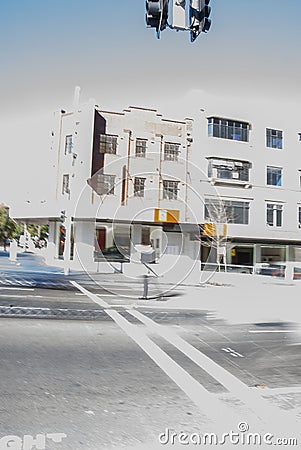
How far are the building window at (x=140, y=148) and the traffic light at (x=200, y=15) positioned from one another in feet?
68.6

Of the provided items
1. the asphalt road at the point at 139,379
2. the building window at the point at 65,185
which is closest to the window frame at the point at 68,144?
the building window at the point at 65,185

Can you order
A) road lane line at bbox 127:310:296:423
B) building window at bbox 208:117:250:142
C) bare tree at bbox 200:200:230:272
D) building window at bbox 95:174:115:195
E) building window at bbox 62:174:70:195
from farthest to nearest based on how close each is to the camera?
building window at bbox 208:117:250:142 → building window at bbox 62:174:70:195 → bare tree at bbox 200:200:230:272 → building window at bbox 95:174:115:195 → road lane line at bbox 127:310:296:423

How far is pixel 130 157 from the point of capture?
78.9 feet

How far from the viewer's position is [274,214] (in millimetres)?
26672

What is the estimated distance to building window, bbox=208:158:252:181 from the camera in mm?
25172

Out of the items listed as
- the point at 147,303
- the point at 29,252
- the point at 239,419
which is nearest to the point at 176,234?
the point at 147,303

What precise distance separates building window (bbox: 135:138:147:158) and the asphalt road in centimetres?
1745

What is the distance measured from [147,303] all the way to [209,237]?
538 inches

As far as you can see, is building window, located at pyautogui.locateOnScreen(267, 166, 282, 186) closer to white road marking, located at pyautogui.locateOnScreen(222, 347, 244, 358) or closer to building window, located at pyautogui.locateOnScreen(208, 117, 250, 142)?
building window, located at pyautogui.locateOnScreen(208, 117, 250, 142)

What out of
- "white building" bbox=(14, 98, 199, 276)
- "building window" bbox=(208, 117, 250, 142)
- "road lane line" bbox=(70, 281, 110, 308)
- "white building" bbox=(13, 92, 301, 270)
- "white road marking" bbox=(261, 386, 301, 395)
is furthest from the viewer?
"building window" bbox=(208, 117, 250, 142)

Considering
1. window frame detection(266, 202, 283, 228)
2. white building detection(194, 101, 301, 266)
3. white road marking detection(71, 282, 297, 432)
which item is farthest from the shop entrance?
white road marking detection(71, 282, 297, 432)

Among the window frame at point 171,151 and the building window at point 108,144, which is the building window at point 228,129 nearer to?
the window frame at point 171,151

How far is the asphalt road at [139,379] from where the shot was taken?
3.53m

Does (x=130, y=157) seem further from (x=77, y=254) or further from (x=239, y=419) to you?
(x=239, y=419)
